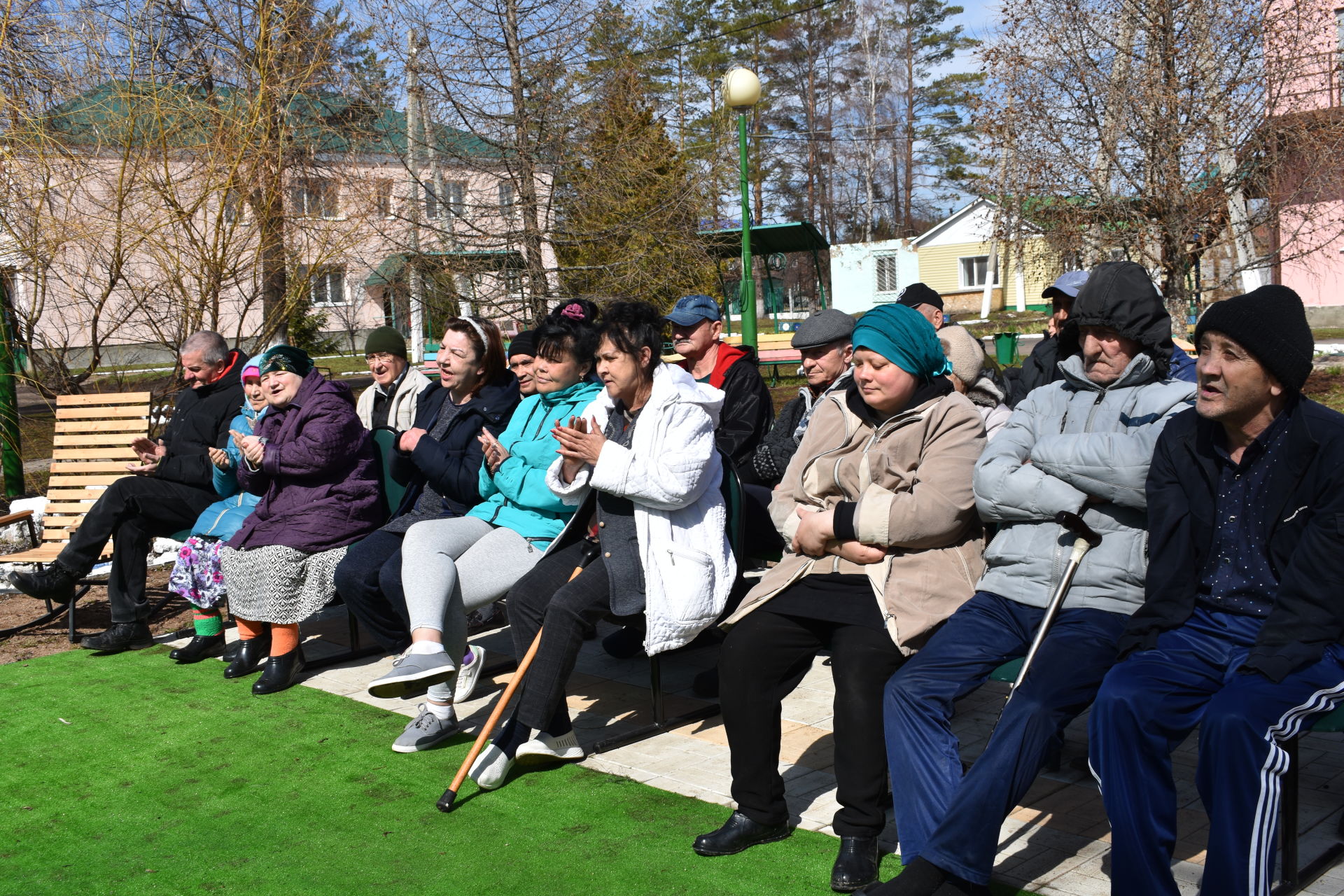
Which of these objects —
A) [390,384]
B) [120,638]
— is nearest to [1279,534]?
[390,384]

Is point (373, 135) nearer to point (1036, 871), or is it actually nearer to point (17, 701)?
point (17, 701)

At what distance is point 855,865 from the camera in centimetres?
325

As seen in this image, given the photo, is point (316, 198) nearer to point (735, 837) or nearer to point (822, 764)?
point (822, 764)

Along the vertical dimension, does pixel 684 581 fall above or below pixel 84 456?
below

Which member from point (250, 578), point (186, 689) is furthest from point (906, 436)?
point (186, 689)

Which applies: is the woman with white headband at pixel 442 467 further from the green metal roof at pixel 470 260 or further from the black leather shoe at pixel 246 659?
the green metal roof at pixel 470 260

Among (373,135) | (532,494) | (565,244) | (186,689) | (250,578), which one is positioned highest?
(373,135)

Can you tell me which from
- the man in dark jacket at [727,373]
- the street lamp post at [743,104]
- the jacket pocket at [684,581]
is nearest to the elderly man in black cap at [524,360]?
the man in dark jacket at [727,373]

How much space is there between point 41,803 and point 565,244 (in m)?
6.86

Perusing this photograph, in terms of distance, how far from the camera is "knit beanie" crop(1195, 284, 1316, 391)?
2.96 metres

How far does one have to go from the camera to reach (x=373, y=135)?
10.1m

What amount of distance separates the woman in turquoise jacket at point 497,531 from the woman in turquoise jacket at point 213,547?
4.90ft

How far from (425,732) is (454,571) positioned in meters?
0.64

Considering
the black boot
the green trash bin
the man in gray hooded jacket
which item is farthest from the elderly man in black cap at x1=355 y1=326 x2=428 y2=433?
the green trash bin
